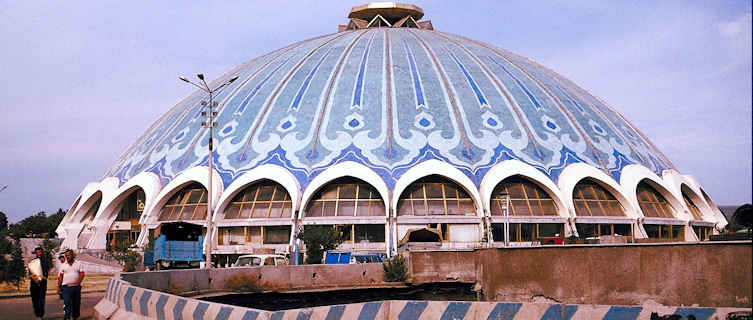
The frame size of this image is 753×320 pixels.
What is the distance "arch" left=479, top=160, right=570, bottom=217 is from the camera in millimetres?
34653

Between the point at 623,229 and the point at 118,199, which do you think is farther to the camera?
the point at 118,199

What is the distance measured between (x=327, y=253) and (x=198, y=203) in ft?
32.8

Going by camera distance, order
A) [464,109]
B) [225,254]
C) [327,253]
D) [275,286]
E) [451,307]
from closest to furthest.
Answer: [451,307] → [275,286] → [327,253] → [225,254] → [464,109]

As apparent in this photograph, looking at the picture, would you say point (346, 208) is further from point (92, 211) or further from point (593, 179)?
point (92, 211)

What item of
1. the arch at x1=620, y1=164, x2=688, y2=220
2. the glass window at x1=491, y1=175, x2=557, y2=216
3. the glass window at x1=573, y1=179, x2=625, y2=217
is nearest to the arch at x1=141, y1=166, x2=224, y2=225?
the glass window at x1=491, y1=175, x2=557, y2=216

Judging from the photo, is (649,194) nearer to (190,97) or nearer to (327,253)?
(327,253)

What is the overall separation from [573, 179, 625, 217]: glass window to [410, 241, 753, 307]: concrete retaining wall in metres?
23.2

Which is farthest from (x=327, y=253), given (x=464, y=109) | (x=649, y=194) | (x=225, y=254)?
(x=649, y=194)

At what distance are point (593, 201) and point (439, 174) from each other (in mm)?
8569

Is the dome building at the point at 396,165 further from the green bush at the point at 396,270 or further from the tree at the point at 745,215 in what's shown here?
the tree at the point at 745,215

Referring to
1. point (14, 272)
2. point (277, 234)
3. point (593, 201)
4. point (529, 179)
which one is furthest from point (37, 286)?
point (593, 201)

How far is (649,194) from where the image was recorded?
38.8 metres

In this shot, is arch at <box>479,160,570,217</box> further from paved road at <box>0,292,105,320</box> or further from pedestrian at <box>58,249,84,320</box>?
pedestrian at <box>58,249,84,320</box>

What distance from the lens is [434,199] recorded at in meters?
34.4
